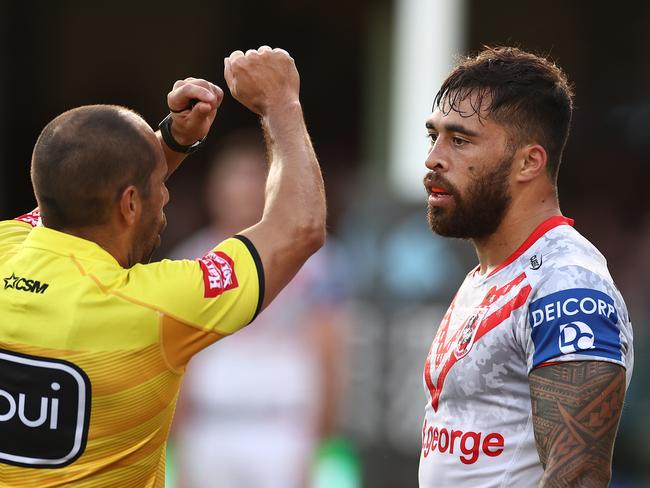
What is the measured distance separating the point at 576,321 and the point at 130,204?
1256mm

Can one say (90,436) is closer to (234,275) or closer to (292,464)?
(234,275)

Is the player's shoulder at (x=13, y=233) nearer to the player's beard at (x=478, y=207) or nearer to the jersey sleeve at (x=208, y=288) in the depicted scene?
the jersey sleeve at (x=208, y=288)

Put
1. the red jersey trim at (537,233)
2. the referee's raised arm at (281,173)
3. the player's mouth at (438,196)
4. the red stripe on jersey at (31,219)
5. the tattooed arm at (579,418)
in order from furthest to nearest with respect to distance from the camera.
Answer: the red stripe on jersey at (31,219) → the player's mouth at (438,196) → the red jersey trim at (537,233) → the referee's raised arm at (281,173) → the tattooed arm at (579,418)

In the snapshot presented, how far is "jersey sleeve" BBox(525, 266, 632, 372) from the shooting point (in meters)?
3.41

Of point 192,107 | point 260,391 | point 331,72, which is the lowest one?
point 260,391

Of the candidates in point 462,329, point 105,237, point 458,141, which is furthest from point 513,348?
point 105,237

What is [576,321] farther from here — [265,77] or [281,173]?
[265,77]

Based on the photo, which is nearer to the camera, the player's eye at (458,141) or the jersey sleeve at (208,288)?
the jersey sleeve at (208,288)

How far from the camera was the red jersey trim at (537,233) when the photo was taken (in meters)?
3.78

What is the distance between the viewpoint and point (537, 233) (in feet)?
12.5

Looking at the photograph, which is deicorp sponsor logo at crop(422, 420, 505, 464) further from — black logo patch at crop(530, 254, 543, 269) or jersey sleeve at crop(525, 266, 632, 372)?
black logo patch at crop(530, 254, 543, 269)

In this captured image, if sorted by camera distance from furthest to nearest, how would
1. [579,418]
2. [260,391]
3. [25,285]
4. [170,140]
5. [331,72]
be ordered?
A: [331,72]
[260,391]
[170,140]
[25,285]
[579,418]

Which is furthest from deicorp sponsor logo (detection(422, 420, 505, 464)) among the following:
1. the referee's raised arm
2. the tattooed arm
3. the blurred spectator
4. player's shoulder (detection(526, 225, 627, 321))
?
the blurred spectator

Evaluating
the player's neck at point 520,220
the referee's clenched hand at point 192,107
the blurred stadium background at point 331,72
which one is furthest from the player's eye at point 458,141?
the blurred stadium background at point 331,72
